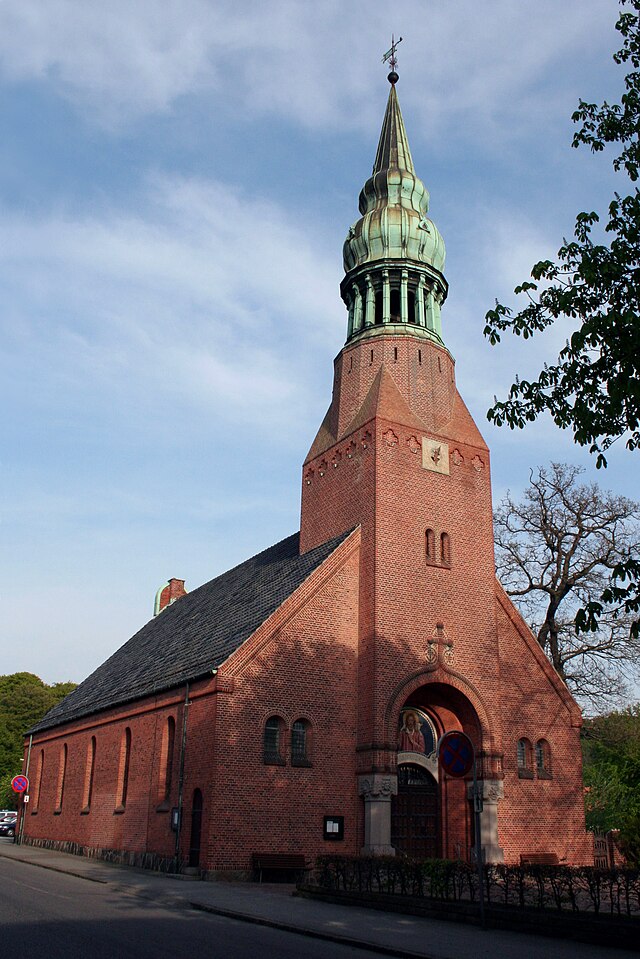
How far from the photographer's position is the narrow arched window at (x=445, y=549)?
91.7ft

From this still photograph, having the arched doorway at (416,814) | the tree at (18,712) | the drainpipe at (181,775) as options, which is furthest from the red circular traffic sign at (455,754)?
the tree at (18,712)

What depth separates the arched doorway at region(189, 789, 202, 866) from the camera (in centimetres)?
2348

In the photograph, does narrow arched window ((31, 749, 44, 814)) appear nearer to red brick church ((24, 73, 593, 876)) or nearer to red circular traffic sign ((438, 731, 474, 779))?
red brick church ((24, 73, 593, 876))

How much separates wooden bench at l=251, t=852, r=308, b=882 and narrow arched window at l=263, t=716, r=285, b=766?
232 cm

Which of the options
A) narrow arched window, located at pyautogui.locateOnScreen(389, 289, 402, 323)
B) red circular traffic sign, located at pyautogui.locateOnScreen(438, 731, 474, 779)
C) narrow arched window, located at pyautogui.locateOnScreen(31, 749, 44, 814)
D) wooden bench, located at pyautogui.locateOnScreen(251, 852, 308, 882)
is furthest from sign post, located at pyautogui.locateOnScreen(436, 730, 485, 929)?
narrow arched window, located at pyautogui.locateOnScreen(31, 749, 44, 814)

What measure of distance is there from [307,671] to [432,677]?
3875 mm

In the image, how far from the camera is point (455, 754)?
553 inches

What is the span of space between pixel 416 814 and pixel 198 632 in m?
10.5

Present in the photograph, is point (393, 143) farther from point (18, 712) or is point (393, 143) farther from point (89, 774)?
point (18, 712)

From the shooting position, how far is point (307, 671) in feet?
82.3

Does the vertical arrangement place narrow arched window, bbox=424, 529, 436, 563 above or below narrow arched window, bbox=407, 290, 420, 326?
below

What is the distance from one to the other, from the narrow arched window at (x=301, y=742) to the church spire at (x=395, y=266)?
1414 centimetres

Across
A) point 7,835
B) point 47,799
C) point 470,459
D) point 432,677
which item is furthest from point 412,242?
point 7,835

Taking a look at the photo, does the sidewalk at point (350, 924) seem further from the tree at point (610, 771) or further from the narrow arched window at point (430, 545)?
the tree at point (610, 771)
